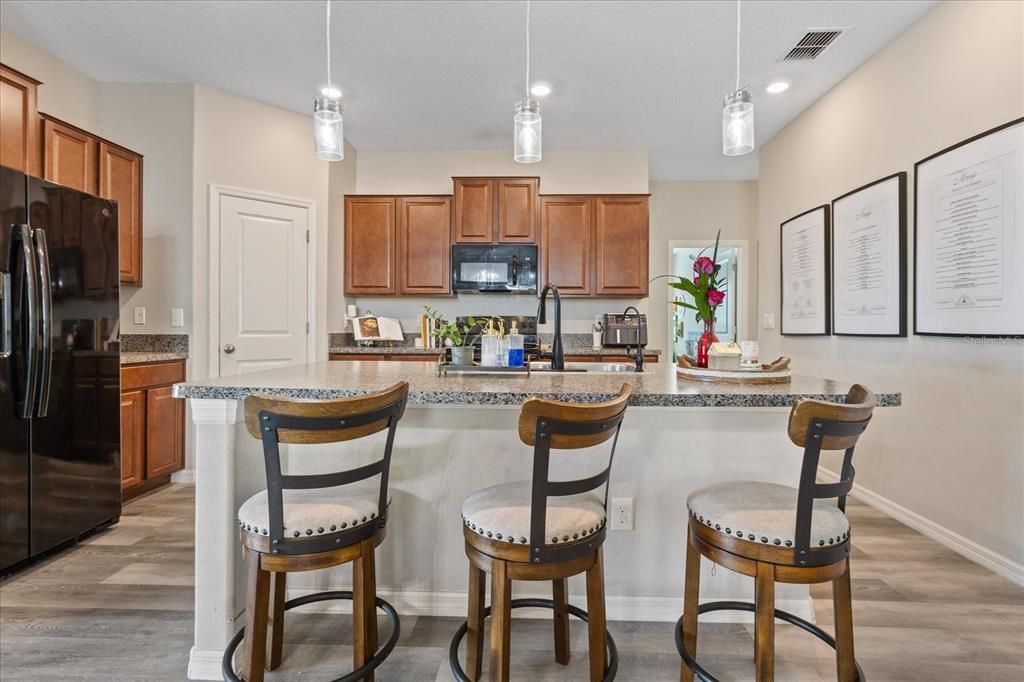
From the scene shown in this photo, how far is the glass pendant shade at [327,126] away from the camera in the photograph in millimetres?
1914

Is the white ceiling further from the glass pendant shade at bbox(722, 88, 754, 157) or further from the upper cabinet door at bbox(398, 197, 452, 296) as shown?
the glass pendant shade at bbox(722, 88, 754, 157)

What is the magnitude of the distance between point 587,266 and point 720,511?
10.9 ft

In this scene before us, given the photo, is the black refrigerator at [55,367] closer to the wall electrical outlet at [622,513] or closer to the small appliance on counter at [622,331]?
the wall electrical outlet at [622,513]

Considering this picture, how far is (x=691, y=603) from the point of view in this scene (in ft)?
4.58

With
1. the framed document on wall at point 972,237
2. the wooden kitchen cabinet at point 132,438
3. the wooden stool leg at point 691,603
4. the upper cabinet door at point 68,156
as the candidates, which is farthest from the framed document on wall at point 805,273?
the upper cabinet door at point 68,156

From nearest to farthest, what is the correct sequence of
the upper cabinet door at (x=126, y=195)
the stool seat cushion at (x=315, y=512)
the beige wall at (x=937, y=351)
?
the stool seat cushion at (x=315, y=512)
the beige wall at (x=937, y=351)
the upper cabinet door at (x=126, y=195)

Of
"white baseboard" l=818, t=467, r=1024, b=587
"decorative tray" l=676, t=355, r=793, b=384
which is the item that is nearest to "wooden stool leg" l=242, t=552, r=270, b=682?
"decorative tray" l=676, t=355, r=793, b=384

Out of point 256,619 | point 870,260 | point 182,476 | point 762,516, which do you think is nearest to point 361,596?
point 256,619

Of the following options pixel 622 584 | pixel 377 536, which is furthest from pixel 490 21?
pixel 622 584

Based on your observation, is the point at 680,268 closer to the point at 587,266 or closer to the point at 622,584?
the point at 587,266

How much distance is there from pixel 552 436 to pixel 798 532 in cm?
64

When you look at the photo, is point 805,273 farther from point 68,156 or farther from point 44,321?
point 68,156

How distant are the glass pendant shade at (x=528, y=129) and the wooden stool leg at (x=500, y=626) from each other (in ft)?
4.80

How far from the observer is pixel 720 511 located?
1.29m
